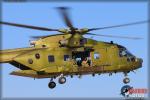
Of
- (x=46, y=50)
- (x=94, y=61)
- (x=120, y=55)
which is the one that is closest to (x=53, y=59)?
(x=46, y=50)

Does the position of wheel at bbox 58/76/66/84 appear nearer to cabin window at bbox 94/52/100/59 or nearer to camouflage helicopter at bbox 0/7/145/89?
camouflage helicopter at bbox 0/7/145/89

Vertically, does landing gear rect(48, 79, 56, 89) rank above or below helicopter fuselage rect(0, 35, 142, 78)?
below

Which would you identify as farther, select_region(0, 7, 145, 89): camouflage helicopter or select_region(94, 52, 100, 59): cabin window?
select_region(94, 52, 100, 59): cabin window

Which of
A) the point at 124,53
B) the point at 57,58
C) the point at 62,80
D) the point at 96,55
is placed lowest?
the point at 62,80

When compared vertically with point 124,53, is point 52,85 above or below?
below

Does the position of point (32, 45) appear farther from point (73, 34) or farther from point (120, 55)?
point (120, 55)

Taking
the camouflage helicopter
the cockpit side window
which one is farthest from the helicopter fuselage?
the cockpit side window

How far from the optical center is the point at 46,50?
42562 mm

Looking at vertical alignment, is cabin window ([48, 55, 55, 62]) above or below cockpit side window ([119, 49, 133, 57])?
below

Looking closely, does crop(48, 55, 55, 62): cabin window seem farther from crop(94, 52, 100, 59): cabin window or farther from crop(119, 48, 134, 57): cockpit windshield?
crop(119, 48, 134, 57): cockpit windshield

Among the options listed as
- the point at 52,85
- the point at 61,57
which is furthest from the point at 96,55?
the point at 52,85

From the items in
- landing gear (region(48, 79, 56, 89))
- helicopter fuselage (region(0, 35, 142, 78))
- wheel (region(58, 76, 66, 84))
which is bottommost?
landing gear (region(48, 79, 56, 89))

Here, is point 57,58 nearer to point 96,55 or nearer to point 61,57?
point 61,57

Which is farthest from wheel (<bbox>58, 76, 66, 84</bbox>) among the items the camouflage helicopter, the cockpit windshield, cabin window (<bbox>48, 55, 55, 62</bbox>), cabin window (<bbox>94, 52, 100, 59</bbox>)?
the cockpit windshield
